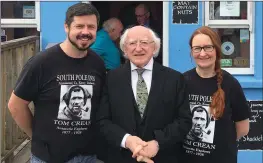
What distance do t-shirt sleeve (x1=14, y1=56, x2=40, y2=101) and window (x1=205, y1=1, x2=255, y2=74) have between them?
292 cm

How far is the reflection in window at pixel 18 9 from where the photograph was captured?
17.6ft

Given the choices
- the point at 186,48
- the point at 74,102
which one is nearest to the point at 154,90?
the point at 74,102

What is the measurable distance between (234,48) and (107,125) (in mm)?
3042

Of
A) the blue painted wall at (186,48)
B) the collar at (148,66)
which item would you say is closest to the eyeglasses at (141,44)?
the collar at (148,66)

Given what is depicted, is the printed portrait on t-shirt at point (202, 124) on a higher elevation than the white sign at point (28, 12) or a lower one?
lower

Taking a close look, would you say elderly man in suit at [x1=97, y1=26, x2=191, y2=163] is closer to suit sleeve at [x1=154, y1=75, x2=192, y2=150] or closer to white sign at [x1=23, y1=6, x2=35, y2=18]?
suit sleeve at [x1=154, y1=75, x2=192, y2=150]

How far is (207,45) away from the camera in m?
2.91

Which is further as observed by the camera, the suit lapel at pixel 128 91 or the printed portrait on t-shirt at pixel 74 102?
the printed portrait on t-shirt at pixel 74 102

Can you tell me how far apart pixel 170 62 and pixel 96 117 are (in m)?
2.54

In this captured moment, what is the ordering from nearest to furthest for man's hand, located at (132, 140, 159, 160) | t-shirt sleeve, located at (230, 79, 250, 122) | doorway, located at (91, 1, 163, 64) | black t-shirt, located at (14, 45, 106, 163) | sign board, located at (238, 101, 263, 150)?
man's hand, located at (132, 140, 159, 160) → black t-shirt, located at (14, 45, 106, 163) → t-shirt sleeve, located at (230, 79, 250, 122) → sign board, located at (238, 101, 263, 150) → doorway, located at (91, 1, 163, 64)

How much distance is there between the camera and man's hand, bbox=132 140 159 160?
2.64 meters

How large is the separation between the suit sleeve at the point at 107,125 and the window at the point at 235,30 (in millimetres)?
2781

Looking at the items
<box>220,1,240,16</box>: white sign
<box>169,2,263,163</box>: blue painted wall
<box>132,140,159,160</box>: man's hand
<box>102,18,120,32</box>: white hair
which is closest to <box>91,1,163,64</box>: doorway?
<box>102,18,120,32</box>: white hair

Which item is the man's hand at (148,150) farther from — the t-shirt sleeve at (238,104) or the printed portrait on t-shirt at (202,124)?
the t-shirt sleeve at (238,104)
